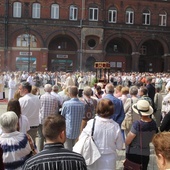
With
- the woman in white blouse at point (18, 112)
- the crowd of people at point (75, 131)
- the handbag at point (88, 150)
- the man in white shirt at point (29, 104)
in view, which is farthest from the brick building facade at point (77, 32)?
the handbag at point (88, 150)

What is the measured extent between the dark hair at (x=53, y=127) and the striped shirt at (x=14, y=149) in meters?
1.02

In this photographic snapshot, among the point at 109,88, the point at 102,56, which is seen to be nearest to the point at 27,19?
the point at 102,56

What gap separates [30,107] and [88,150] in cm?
267

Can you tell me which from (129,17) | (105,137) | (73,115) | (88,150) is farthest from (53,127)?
(129,17)

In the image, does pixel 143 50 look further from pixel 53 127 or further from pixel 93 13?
pixel 53 127

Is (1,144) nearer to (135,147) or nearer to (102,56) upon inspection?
(135,147)

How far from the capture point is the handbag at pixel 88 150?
479cm

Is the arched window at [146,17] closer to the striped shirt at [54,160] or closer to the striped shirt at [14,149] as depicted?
the striped shirt at [14,149]

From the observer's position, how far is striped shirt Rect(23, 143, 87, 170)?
3217 millimetres

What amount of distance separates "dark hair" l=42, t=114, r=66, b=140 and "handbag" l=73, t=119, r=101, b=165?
148 centimetres

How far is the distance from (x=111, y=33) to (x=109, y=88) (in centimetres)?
3635

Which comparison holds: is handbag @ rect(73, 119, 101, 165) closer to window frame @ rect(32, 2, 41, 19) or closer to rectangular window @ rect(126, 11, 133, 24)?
window frame @ rect(32, 2, 41, 19)

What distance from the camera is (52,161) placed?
322 cm

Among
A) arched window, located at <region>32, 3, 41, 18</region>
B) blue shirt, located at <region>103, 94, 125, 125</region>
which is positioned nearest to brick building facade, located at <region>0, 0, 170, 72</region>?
arched window, located at <region>32, 3, 41, 18</region>
